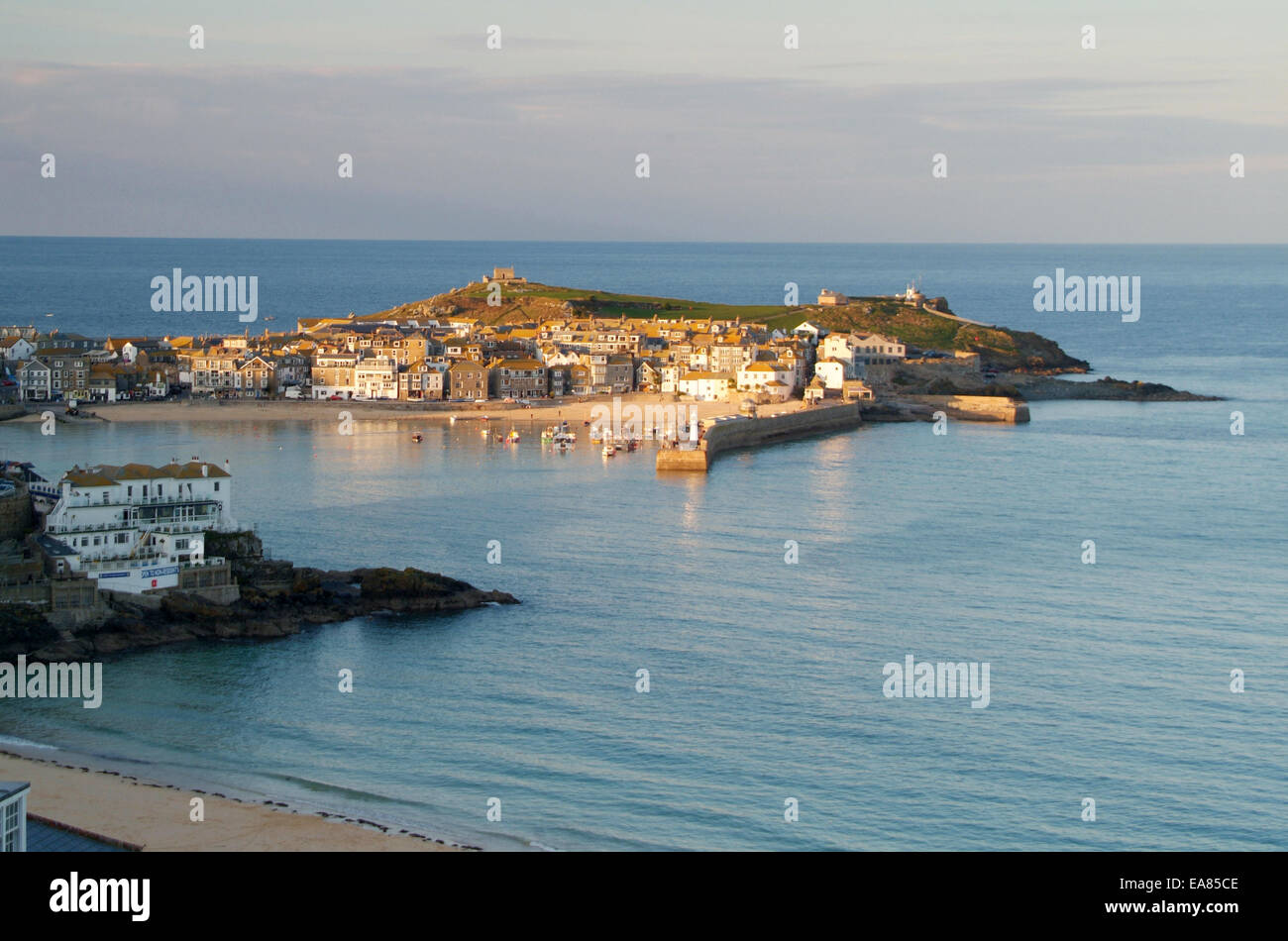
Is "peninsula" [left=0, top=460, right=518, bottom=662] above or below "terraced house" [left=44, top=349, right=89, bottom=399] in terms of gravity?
below

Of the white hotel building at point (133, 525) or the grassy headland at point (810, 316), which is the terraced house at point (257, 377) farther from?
the white hotel building at point (133, 525)

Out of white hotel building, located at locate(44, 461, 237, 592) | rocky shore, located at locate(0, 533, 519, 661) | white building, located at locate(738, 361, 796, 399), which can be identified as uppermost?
white building, located at locate(738, 361, 796, 399)

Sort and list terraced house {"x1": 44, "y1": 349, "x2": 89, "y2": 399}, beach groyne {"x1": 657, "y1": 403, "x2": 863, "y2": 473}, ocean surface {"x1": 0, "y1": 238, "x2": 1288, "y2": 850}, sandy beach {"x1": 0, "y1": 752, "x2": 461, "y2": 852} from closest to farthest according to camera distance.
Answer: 1. sandy beach {"x1": 0, "y1": 752, "x2": 461, "y2": 852}
2. ocean surface {"x1": 0, "y1": 238, "x2": 1288, "y2": 850}
3. beach groyne {"x1": 657, "y1": 403, "x2": 863, "y2": 473}
4. terraced house {"x1": 44, "y1": 349, "x2": 89, "y2": 399}

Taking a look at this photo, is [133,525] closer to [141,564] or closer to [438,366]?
[141,564]

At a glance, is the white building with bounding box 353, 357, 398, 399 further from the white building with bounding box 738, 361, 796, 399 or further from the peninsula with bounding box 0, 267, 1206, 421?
the white building with bounding box 738, 361, 796, 399

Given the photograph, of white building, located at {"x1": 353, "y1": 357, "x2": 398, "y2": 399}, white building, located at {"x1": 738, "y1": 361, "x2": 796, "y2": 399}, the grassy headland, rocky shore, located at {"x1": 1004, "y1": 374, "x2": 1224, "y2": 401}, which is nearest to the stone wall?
rocky shore, located at {"x1": 1004, "y1": 374, "x2": 1224, "y2": 401}
